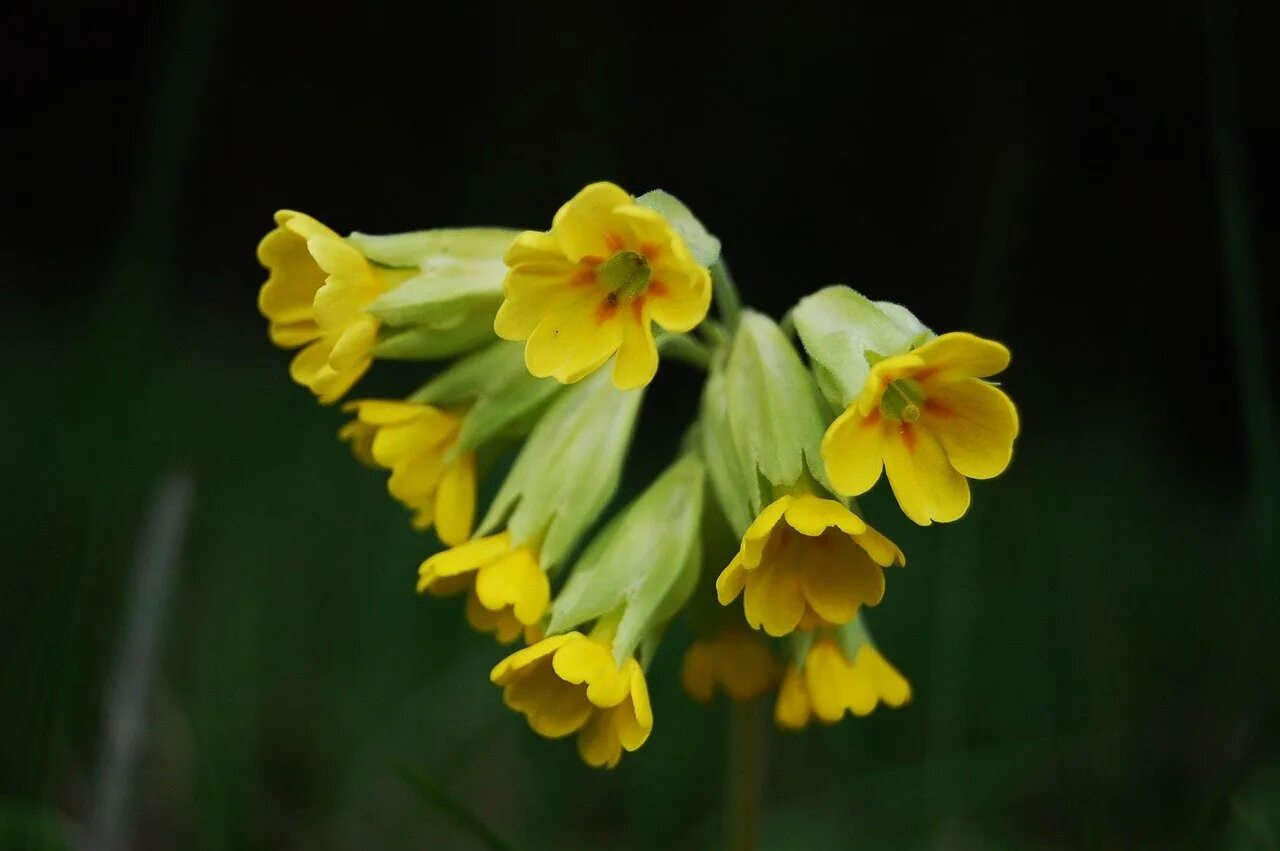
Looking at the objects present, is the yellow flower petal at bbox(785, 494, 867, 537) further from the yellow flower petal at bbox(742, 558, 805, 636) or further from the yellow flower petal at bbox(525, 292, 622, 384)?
the yellow flower petal at bbox(525, 292, 622, 384)

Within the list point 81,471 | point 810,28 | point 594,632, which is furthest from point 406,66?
point 594,632

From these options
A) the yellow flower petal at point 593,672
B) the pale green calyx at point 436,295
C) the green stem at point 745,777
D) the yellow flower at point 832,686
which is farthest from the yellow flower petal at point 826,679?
the pale green calyx at point 436,295

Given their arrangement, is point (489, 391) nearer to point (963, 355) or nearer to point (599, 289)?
point (599, 289)

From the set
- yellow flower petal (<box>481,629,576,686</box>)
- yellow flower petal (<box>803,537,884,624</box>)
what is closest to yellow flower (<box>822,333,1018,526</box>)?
yellow flower petal (<box>803,537,884,624</box>)

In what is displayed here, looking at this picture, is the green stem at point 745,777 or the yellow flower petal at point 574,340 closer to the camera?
the yellow flower petal at point 574,340

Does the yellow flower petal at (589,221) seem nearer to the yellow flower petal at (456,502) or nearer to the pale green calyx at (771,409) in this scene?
the pale green calyx at (771,409)

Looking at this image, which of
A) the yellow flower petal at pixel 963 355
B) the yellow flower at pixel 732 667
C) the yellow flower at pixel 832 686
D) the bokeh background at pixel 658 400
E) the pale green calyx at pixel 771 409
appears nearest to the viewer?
the yellow flower petal at pixel 963 355

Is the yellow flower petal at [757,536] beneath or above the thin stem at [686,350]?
beneath
